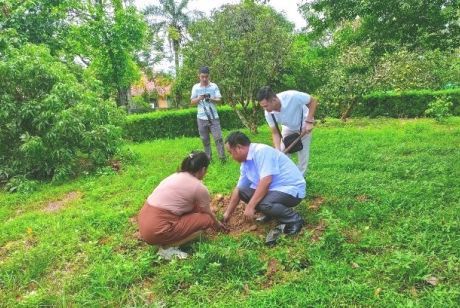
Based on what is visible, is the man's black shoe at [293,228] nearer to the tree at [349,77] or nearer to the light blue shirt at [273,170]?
the light blue shirt at [273,170]

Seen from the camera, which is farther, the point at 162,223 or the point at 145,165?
the point at 145,165

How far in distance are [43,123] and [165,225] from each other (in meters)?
4.85

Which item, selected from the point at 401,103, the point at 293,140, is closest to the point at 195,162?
the point at 293,140

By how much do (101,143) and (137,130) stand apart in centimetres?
590

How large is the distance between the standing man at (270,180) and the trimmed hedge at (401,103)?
12312 millimetres

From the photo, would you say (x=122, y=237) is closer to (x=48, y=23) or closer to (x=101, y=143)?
(x=101, y=143)

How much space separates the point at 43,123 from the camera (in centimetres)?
753

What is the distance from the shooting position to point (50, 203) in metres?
6.41

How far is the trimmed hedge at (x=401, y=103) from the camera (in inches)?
590

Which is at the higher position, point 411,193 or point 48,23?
point 48,23

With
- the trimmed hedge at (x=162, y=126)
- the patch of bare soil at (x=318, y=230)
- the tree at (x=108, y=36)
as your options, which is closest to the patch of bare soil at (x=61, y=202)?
the patch of bare soil at (x=318, y=230)

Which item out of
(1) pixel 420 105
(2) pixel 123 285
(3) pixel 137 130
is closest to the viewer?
(2) pixel 123 285

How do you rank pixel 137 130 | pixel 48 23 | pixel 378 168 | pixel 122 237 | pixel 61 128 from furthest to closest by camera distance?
pixel 137 130, pixel 48 23, pixel 61 128, pixel 378 168, pixel 122 237

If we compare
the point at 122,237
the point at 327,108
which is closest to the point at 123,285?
the point at 122,237
